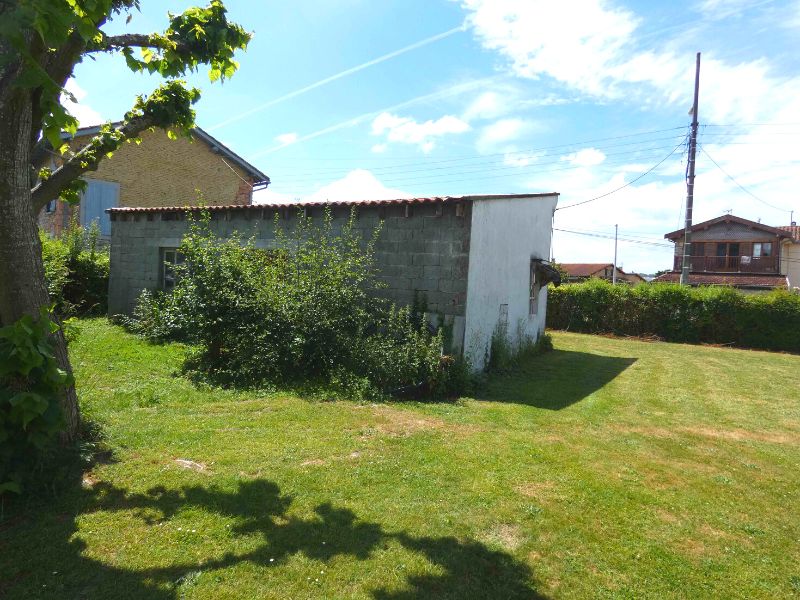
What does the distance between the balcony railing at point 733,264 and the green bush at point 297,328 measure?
31785 mm

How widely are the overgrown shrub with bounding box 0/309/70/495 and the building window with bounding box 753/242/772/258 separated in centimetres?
4179

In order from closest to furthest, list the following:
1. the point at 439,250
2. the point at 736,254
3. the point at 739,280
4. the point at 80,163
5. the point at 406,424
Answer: the point at 80,163
the point at 406,424
the point at 439,250
the point at 739,280
the point at 736,254

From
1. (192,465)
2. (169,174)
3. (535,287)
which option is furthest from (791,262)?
(192,465)

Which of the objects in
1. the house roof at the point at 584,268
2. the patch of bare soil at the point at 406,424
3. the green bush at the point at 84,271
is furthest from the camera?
the house roof at the point at 584,268

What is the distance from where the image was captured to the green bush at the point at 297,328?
8.28 meters

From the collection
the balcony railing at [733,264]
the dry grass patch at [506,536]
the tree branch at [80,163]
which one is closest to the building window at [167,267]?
the tree branch at [80,163]

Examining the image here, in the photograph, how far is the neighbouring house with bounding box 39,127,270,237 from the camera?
18.0 m

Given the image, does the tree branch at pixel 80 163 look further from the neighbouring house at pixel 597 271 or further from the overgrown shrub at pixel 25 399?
the neighbouring house at pixel 597 271

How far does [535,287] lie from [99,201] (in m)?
15.1

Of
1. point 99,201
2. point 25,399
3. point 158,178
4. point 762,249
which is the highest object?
point 762,249

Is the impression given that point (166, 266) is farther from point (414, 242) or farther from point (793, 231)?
point (793, 231)

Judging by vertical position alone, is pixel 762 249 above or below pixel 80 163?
above

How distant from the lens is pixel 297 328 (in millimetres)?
8445

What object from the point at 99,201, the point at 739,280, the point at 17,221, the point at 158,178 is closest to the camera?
the point at 17,221
